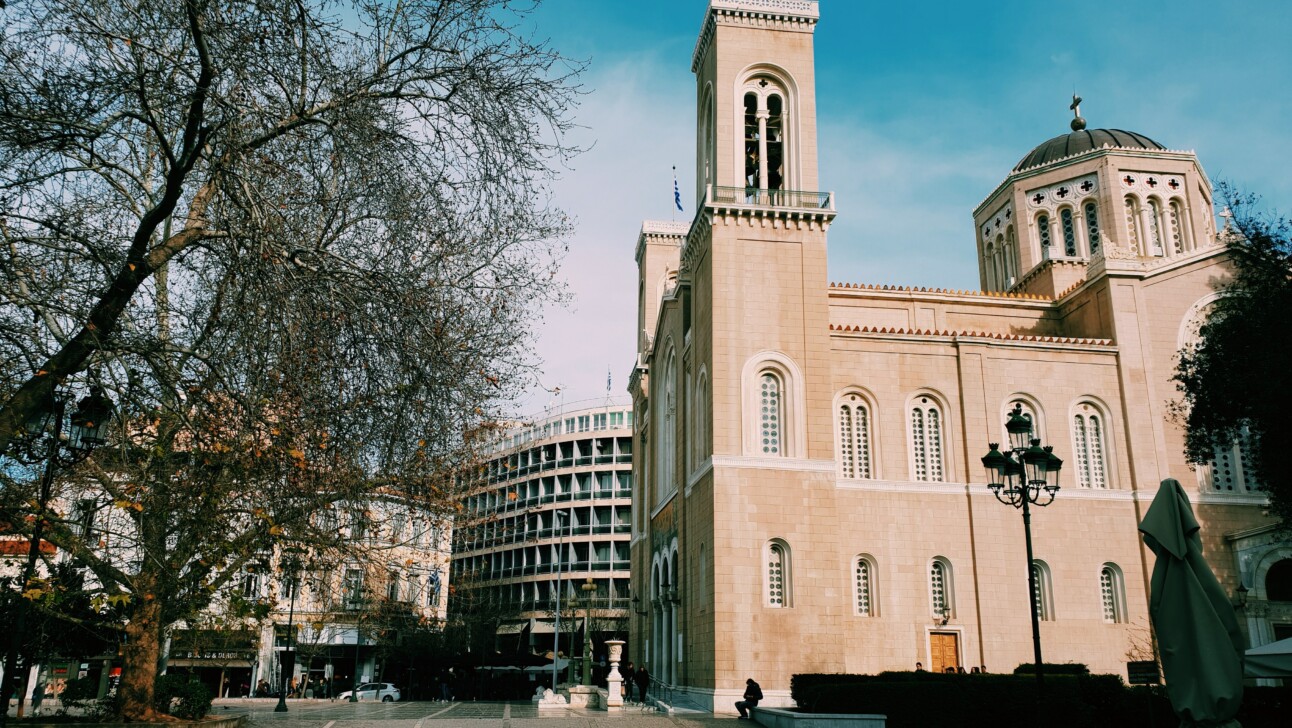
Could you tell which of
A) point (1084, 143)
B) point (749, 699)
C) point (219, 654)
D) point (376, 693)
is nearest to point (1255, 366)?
point (749, 699)

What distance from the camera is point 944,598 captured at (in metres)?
27.2

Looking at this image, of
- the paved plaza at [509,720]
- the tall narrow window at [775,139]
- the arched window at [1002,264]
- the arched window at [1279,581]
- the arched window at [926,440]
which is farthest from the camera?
the arched window at [1002,264]

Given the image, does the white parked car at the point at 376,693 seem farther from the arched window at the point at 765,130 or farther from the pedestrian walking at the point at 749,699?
the arched window at the point at 765,130

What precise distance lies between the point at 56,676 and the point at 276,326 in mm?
38474

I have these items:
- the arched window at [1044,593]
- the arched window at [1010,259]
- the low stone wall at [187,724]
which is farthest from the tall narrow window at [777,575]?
the arched window at [1010,259]

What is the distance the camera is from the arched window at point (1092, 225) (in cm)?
3597

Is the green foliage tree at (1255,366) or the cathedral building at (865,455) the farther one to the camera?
the cathedral building at (865,455)

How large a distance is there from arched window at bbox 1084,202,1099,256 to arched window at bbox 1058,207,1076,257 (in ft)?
1.73

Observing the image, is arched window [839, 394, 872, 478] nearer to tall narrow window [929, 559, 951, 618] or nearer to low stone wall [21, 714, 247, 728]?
tall narrow window [929, 559, 951, 618]

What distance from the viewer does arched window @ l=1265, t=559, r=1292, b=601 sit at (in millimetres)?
27547

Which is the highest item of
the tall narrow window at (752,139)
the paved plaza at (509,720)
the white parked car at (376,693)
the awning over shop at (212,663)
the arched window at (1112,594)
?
the tall narrow window at (752,139)

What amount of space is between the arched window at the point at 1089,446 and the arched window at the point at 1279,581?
5.11m

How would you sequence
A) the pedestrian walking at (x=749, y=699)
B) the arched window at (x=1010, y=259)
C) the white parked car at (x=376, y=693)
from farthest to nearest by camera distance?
the white parked car at (x=376, y=693) < the arched window at (x=1010, y=259) < the pedestrian walking at (x=749, y=699)

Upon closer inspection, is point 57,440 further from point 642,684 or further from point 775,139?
point 775,139
